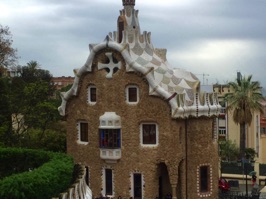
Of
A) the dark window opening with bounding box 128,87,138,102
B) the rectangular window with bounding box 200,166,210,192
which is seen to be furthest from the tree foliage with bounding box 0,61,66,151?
the rectangular window with bounding box 200,166,210,192

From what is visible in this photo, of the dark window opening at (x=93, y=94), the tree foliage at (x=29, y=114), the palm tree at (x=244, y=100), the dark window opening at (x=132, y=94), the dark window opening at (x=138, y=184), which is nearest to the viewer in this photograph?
the dark window opening at (x=132, y=94)

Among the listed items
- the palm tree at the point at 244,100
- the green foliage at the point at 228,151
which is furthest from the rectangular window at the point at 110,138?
the green foliage at the point at 228,151

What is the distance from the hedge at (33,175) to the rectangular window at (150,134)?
8921 mm

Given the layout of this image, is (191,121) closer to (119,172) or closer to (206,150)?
(206,150)

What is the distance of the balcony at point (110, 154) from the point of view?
109ft

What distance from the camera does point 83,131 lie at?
35.3m

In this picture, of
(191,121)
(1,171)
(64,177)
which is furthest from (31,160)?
(191,121)

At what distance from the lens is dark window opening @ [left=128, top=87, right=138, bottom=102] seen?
1302 inches

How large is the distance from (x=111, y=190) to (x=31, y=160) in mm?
9450

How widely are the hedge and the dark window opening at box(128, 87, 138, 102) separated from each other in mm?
9028

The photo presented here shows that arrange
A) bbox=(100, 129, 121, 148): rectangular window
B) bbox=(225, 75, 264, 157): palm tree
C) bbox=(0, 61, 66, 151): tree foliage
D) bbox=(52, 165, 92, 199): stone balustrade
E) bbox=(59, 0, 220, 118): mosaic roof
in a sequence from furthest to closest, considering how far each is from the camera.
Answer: bbox=(225, 75, 264, 157): palm tree < bbox=(0, 61, 66, 151): tree foliage < bbox=(100, 129, 121, 148): rectangular window < bbox=(59, 0, 220, 118): mosaic roof < bbox=(52, 165, 92, 199): stone balustrade

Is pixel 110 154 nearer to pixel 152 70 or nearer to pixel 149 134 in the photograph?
pixel 149 134

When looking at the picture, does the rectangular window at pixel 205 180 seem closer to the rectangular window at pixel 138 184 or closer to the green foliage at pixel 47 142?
the rectangular window at pixel 138 184

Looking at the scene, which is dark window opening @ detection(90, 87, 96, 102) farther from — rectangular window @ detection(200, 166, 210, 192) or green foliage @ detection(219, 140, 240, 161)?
green foliage @ detection(219, 140, 240, 161)
